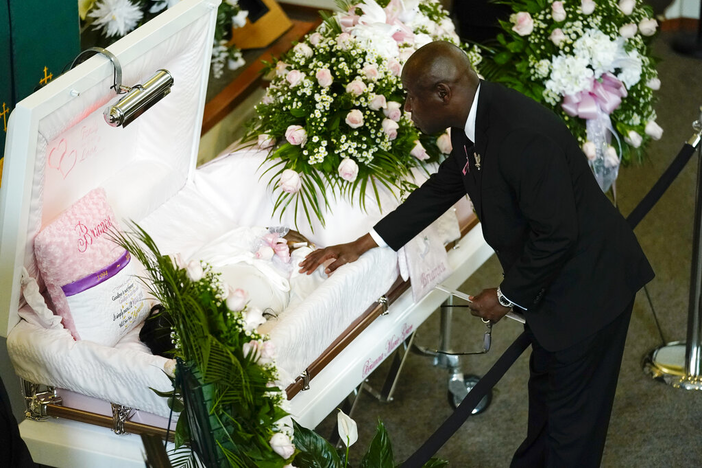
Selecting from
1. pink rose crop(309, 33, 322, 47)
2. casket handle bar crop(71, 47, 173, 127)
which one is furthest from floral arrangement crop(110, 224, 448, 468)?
pink rose crop(309, 33, 322, 47)

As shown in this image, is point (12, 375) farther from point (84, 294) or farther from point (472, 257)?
point (472, 257)

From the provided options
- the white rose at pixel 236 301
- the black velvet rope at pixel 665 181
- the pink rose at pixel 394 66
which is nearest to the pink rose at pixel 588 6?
the black velvet rope at pixel 665 181

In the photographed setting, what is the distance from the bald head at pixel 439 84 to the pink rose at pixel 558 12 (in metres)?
1.04

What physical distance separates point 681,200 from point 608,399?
2028mm

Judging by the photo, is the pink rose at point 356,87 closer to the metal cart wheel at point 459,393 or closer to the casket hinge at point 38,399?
the metal cart wheel at point 459,393

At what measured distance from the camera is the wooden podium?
11.6 feet

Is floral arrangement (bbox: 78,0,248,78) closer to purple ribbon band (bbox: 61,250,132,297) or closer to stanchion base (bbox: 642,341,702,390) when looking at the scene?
purple ribbon band (bbox: 61,250,132,297)

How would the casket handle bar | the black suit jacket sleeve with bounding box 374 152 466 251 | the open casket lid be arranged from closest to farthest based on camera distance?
the open casket lid, the casket handle bar, the black suit jacket sleeve with bounding box 374 152 466 251

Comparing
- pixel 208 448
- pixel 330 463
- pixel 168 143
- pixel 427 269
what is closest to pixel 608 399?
pixel 427 269

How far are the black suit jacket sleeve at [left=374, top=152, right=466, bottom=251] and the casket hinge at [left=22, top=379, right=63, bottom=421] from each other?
0.93m

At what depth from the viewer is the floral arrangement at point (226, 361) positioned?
148 cm

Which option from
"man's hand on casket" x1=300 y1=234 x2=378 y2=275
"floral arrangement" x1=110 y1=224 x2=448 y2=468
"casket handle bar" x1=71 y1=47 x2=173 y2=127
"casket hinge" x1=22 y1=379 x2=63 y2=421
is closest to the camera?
"floral arrangement" x1=110 y1=224 x2=448 y2=468

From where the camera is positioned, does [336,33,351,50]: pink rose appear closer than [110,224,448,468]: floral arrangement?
No

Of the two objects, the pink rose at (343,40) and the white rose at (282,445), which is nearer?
the white rose at (282,445)
